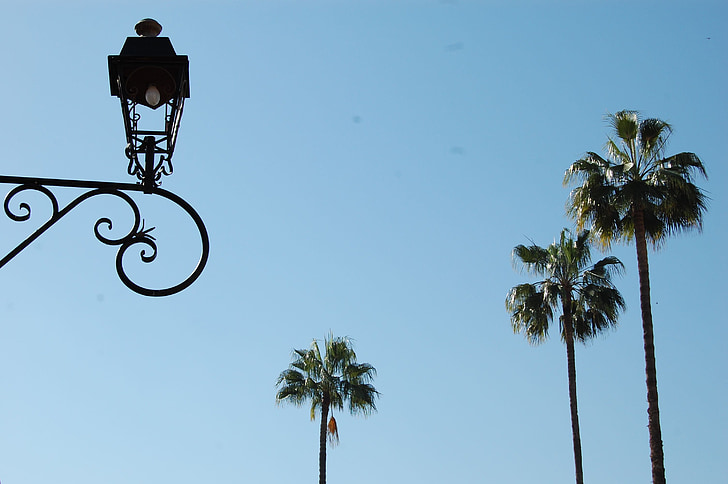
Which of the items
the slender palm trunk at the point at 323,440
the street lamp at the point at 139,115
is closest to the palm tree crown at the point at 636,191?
the slender palm trunk at the point at 323,440

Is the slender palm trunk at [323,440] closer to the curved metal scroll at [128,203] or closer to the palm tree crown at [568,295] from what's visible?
the palm tree crown at [568,295]

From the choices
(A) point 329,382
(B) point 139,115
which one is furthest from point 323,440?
(B) point 139,115

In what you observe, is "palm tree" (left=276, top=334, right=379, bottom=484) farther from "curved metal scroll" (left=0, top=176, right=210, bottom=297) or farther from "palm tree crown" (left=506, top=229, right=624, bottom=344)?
"curved metal scroll" (left=0, top=176, right=210, bottom=297)

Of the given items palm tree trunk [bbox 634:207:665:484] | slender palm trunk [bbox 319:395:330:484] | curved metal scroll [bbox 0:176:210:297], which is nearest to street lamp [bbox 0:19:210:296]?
curved metal scroll [bbox 0:176:210:297]

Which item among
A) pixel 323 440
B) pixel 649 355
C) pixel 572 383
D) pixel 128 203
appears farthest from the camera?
pixel 323 440

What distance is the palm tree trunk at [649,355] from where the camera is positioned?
23188 mm

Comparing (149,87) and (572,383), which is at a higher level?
(572,383)

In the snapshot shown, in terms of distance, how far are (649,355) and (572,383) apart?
5985 millimetres

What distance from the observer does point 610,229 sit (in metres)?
27.3

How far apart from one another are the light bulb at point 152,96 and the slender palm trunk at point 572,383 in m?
24.7

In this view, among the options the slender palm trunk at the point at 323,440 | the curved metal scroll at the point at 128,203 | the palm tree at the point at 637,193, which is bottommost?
the curved metal scroll at the point at 128,203

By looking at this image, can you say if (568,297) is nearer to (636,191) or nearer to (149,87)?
(636,191)

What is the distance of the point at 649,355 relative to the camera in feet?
80.0

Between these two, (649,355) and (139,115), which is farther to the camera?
(649,355)
